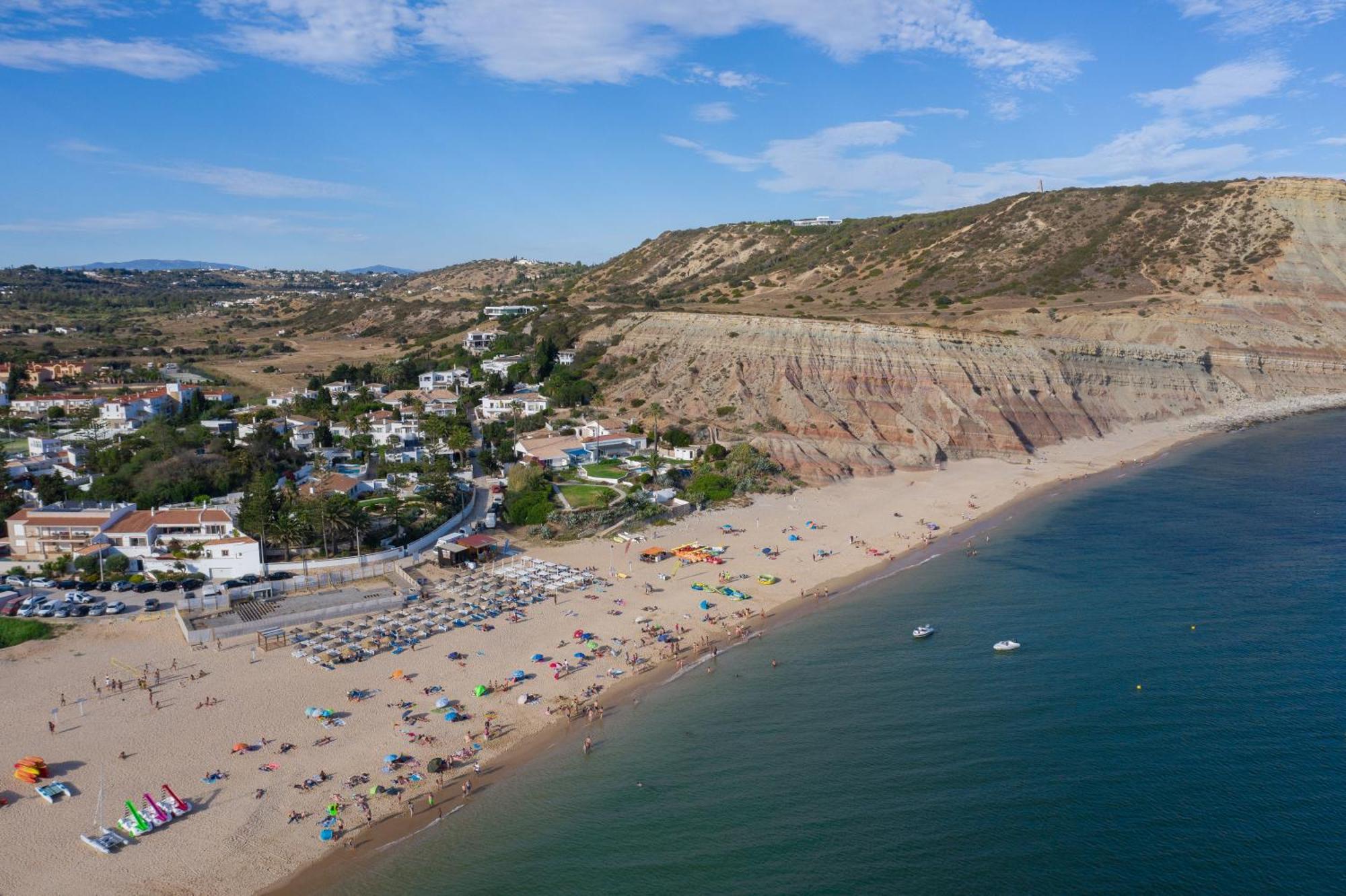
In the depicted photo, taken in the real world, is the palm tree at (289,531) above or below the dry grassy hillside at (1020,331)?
below

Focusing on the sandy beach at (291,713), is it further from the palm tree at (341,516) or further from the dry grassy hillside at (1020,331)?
the dry grassy hillside at (1020,331)

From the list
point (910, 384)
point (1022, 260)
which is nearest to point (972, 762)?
point (910, 384)

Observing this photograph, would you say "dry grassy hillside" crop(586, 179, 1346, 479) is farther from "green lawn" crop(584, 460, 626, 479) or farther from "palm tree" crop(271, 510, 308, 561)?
"palm tree" crop(271, 510, 308, 561)

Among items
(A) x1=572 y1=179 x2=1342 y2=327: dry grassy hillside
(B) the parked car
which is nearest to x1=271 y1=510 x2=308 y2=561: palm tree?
(B) the parked car

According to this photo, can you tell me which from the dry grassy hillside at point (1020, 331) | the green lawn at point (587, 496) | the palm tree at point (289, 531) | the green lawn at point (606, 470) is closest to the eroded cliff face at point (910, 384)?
the dry grassy hillside at point (1020, 331)

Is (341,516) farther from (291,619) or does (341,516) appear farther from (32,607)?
(32,607)

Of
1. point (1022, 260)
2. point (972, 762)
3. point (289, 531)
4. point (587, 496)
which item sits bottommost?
point (972, 762)
